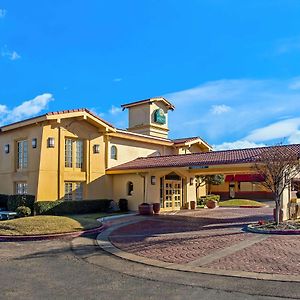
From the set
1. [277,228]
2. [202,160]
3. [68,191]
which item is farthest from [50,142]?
[277,228]

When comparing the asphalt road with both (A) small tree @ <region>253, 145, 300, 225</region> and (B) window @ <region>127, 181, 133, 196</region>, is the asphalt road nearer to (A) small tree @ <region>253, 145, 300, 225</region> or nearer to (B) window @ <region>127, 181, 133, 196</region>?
(A) small tree @ <region>253, 145, 300, 225</region>

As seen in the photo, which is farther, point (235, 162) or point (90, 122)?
point (90, 122)

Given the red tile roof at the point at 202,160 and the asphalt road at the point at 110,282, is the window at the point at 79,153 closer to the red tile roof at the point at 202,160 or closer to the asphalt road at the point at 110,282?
the red tile roof at the point at 202,160

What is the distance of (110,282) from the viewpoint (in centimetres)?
820

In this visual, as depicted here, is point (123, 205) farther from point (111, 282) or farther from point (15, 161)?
point (111, 282)

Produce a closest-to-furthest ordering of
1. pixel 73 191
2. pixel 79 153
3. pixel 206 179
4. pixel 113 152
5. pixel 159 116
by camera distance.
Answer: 1. pixel 73 191
2. pixel 79 153
3. pixel 113 152
4. pixel 159 116
5. pixel 206 179

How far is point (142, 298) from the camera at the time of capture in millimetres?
6996

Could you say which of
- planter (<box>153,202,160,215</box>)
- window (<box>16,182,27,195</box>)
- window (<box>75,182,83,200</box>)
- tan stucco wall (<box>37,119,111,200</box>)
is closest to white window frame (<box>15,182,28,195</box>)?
window (<box>16,182,27,195</box>)

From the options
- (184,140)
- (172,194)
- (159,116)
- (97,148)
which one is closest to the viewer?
(97,148)

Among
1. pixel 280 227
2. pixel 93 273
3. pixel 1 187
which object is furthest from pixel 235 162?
pixel 1 187

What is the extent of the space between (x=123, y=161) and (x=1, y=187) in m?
8.62

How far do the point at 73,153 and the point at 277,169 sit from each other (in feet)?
44.5

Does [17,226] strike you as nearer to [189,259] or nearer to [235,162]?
[189,259]

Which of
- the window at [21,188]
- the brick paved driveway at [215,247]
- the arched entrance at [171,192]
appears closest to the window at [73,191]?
the window at [21,188]
